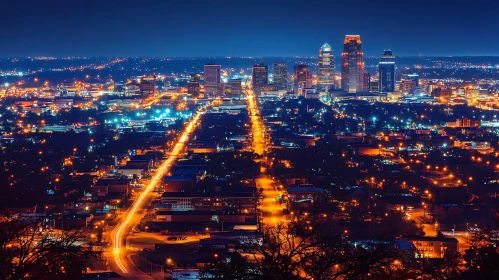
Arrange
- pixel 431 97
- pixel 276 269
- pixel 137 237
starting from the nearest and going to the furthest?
Result: 1. pixel 276 269
2. pixel 137 237
3. pixel 431 97

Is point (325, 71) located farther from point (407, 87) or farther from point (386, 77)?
point (407, 87)

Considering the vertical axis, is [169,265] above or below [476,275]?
below

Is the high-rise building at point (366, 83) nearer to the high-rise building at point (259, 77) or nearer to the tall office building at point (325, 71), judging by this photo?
the tall office building at point (325, 71)

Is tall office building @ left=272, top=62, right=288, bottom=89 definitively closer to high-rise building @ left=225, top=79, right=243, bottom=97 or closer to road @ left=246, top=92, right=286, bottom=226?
high-rise building @ left=225, top=79, right=243, bottom=97

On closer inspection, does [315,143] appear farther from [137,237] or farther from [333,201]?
[137,237]

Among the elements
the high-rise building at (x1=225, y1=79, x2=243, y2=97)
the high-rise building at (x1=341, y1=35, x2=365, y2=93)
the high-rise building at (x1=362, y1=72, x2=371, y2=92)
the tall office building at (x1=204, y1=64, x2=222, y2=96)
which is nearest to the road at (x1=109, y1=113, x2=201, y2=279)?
the high-rise building at (x1=225, y1=79, x2=243, y2=97)

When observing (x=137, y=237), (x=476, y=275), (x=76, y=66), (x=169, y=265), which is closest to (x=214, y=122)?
(x=137, y=237)
